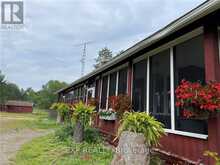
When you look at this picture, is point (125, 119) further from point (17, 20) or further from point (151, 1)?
point (17, 20)

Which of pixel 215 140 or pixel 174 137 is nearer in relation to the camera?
pixel 215 140

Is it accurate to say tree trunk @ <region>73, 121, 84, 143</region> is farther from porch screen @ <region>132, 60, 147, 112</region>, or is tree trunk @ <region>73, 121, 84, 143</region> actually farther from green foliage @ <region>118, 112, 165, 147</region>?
green foliage @ <region>118, 112, 165, 147</region>

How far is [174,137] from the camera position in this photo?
4238mm

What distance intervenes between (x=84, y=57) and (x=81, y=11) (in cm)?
2072

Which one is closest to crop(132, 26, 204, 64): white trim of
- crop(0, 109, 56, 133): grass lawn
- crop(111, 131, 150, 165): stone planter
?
→ crop(111, 131, 150, 165): stone planter

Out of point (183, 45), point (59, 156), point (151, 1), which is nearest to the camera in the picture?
point (183, 45)

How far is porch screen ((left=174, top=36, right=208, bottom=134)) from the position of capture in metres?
3.79

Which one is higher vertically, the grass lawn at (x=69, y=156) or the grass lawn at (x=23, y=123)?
the grass lawn at (x=69, y=156)

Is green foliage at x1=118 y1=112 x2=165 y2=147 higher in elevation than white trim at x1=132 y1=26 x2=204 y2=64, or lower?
lower

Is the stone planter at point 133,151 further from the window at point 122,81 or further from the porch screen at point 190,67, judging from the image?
the window at point 122,81

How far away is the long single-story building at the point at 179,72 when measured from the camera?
345 cm

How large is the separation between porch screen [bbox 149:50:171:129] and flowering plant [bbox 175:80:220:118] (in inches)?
52.4

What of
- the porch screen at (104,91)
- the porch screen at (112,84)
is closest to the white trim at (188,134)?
the porch screen at (112,84)

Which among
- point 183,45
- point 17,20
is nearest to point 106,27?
point 17,20
